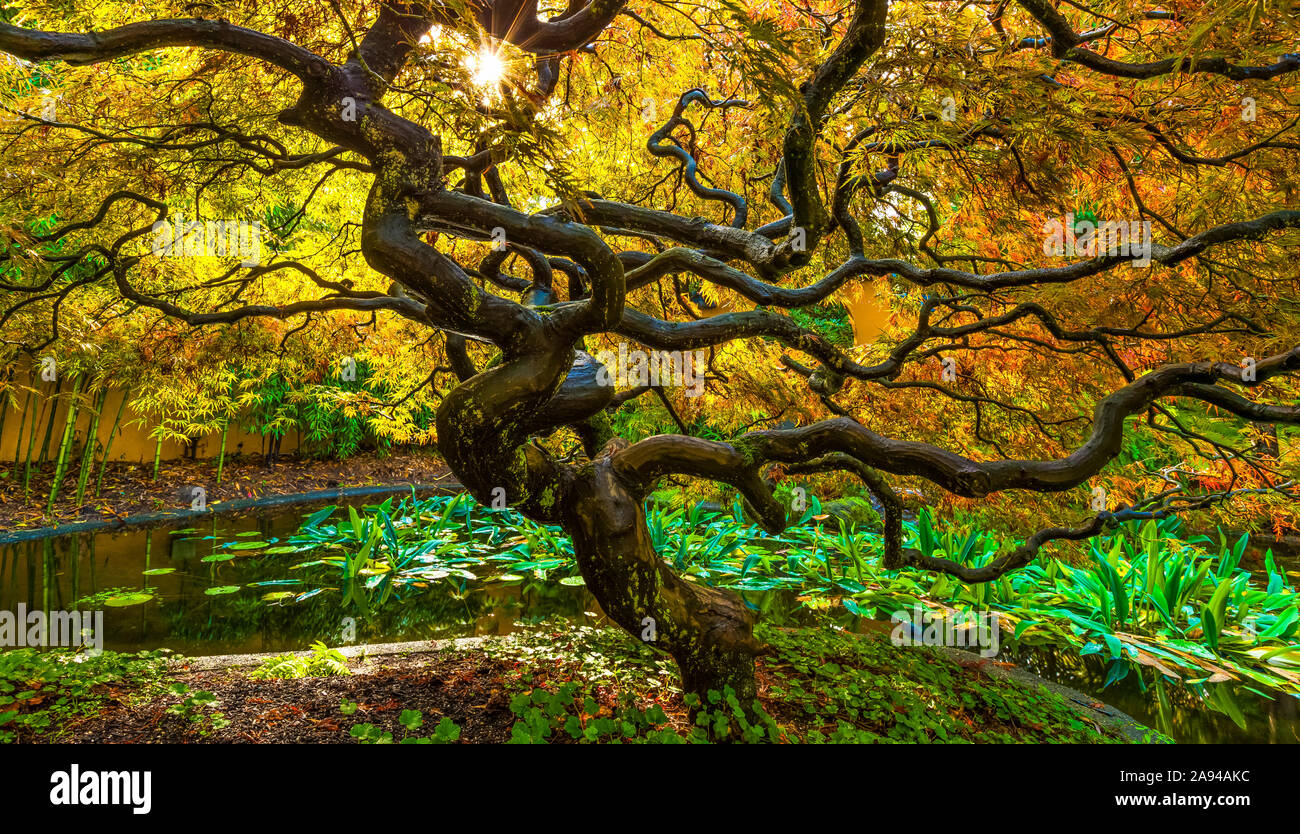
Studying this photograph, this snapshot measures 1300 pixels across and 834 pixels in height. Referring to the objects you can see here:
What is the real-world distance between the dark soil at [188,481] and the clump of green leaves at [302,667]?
197cm

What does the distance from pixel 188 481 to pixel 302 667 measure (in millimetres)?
6622

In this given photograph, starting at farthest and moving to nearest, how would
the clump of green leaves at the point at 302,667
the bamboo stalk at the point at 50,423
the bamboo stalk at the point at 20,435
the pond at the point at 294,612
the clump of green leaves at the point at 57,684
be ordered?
the bamboo stalk at the point at 20,435 → the bamboo stalk at the point at 50,423 → the pond at the point at 294,612 → the clump of green leaves at the point at 302,667 → the clump of green leaves at the point at 57,684

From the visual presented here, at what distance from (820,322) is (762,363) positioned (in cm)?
565

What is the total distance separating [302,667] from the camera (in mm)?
2713

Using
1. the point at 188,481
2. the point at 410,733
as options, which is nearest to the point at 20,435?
the point at 188,481

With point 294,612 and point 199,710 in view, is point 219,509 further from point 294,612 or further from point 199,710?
point 199,710

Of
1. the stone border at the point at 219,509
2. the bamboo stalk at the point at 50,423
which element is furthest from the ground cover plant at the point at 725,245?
the bamboo stalk at the point at 50,423

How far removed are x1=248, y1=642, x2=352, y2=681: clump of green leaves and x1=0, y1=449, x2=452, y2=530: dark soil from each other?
1.97 meters

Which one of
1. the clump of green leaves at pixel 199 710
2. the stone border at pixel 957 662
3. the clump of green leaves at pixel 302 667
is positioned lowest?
the stone border at pixel 957 662

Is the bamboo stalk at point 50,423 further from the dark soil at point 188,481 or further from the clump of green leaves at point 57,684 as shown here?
the clump of green leaves at point 57,684

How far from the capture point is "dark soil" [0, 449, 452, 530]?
6.04m

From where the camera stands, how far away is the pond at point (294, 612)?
10.1 feet

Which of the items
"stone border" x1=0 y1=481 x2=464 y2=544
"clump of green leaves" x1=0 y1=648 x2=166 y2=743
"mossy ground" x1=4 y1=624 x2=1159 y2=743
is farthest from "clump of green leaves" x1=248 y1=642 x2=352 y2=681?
"stone border" x1=0 y1=481 x2=464 y2=544
